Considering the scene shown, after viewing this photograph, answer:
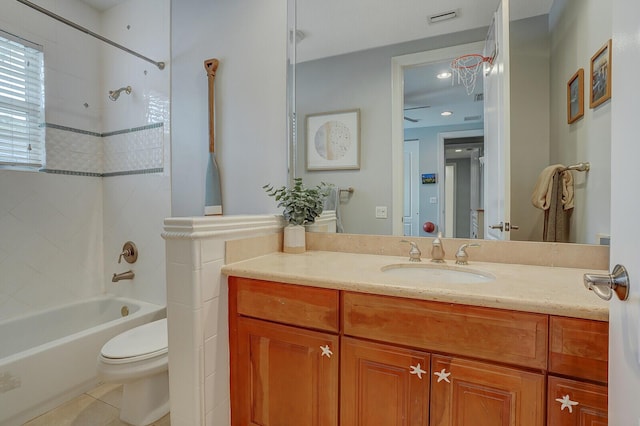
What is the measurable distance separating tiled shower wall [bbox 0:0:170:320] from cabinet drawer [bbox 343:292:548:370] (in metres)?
1.76

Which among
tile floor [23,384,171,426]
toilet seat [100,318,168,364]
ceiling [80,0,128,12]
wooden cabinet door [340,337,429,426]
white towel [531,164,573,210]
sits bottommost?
tile floor [23,384,171,426]

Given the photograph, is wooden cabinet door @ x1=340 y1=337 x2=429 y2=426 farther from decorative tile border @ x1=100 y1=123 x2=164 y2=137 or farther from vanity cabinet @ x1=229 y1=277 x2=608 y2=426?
decorative tile border @ x1=100 y1=123 x2=164 y2=137

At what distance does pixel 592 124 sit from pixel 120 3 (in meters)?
3.12

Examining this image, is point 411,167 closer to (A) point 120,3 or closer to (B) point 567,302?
(B) point 567,302

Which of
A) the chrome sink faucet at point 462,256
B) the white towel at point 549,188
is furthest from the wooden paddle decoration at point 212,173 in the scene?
the white towel at point 549,188

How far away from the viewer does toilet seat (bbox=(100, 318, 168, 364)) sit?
1.46 metres

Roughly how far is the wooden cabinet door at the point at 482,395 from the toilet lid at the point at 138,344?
4.12 feet

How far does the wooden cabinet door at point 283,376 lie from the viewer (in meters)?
1.11

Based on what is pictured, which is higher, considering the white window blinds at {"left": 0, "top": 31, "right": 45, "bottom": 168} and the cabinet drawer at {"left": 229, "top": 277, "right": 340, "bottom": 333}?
the white window blinds at {"left": 0, "top": 31, "right": 45, "bottom": 168}

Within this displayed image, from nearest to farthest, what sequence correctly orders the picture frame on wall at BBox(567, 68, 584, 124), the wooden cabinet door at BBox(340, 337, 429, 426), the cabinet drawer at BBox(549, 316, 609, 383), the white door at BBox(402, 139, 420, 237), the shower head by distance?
the cabinet drawer at BBox(549, 316, 609, 383) → the wooden cabinet door at BBox(340, 337, 429, 426) → the picture frame on wall at BBox(567, 68, 584, 124) → the white door at BBox(402, 139, 420, 237) → the shower head

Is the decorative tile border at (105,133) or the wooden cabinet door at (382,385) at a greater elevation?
the decorative tile border at (105,133)

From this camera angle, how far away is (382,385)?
1.02 meters

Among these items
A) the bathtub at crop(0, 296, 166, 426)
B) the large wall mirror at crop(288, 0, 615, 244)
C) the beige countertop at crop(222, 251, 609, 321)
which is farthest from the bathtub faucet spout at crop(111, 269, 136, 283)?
the large wall mirror at crop(288, 0, 615, 244)

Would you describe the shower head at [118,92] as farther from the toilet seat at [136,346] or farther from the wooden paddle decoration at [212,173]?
the toilet seat at [136,346]
